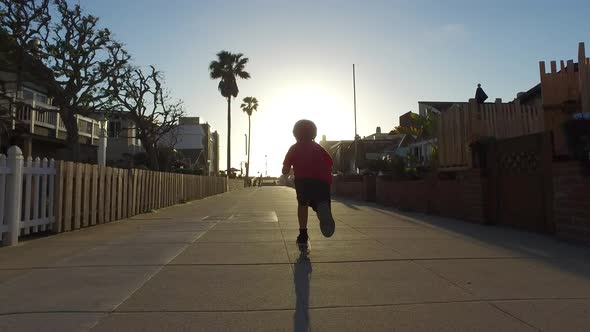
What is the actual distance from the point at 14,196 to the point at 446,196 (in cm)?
942

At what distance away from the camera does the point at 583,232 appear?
22.5 ft

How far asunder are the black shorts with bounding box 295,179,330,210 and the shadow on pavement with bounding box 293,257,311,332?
2.39ft

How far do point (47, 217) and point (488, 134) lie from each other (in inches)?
371

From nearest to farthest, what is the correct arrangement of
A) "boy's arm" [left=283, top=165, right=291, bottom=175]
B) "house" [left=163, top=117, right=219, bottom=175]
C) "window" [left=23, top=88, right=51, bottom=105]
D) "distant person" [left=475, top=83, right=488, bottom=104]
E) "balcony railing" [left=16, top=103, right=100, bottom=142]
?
"boy's arm" [left=283, top=165, right=291, bottom=175], "distant person" [left=475, top=83, right=488, bottom=104], "balcony railing" [left=16, top=103, right=100, bottom=142], "window" [left=23, top=88, right=51, bottom=105], "house" [left=163, top=117, right=219, bottom=175]

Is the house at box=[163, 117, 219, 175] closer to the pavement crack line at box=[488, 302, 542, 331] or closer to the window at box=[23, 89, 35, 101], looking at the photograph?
the window at box=[23, 89, 35, 101]

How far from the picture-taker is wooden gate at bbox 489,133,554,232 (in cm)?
807

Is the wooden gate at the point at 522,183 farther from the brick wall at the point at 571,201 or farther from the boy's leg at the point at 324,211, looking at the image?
the boy's leg at the point at 324,211

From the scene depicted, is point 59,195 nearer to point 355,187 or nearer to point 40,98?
point 355,187

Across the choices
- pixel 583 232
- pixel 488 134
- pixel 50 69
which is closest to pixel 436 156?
pixel 488 134

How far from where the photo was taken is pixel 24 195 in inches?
314

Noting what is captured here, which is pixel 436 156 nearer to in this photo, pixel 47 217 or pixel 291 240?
pixel 291 240

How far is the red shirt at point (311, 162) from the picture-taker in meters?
6.06

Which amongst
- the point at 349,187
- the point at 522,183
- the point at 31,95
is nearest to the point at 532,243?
the point at 522,183

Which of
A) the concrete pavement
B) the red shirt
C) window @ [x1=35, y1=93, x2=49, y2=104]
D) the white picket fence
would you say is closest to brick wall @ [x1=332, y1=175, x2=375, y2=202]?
the concrete pavement
